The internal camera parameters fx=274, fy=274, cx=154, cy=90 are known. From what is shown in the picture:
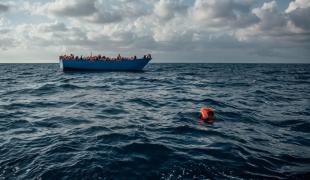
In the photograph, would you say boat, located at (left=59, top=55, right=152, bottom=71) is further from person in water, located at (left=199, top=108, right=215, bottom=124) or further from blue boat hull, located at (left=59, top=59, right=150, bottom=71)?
person in water, located at (left=199, top=108, right=215, bottom=124)

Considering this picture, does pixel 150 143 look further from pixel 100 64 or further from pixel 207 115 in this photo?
pixel 100 64

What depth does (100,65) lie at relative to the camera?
55.7m

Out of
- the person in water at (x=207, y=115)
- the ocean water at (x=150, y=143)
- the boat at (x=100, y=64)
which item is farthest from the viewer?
the boat at (x=100, y=64)

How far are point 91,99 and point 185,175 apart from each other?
14.7 metres

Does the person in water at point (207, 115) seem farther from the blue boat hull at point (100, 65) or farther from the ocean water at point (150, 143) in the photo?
the blue boat hull at point (100, 65)

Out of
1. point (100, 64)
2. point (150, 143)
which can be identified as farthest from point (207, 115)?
point (100, 64)

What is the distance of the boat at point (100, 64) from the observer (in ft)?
181

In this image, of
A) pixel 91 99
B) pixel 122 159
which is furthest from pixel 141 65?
pixel 122 159

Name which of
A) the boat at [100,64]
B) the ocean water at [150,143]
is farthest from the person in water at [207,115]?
the boat at [100,64]

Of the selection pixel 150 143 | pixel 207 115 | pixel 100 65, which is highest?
pixel 100 65

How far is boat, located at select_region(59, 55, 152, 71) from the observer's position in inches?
2170

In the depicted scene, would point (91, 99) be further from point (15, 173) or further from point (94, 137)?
point (15, 173)

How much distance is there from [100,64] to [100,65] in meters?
0.25

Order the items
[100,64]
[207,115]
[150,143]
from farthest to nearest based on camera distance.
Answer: [100,64], [207,115], [150,143]
